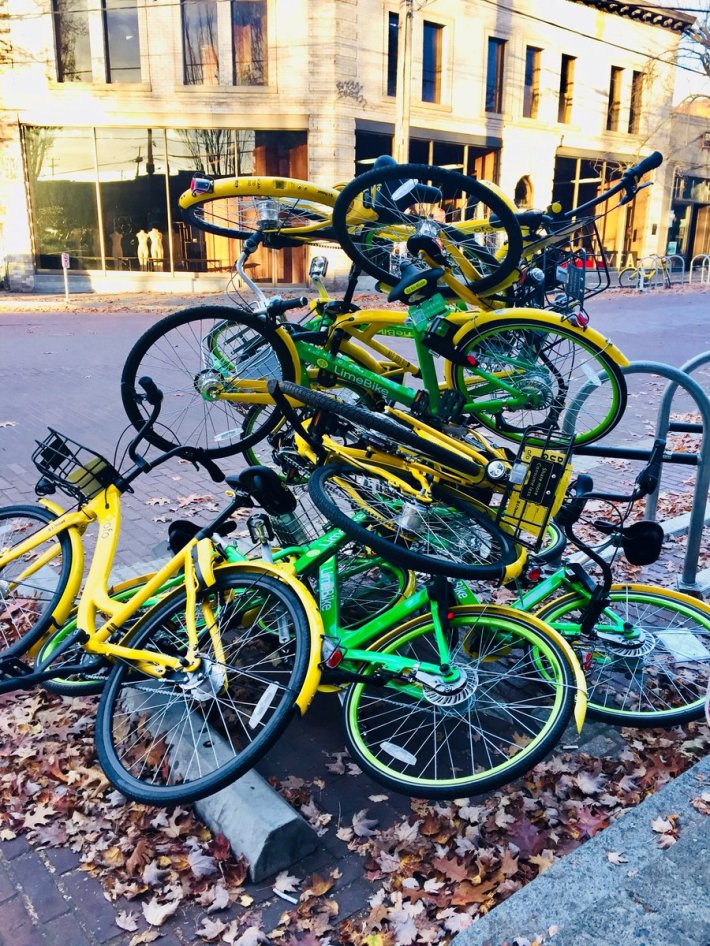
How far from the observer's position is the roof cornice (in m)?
28.5

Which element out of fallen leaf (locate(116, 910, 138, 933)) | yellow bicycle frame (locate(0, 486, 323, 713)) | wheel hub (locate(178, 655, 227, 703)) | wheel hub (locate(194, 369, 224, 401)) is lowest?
fallen leaf (locate(116, 910, 138, 933))

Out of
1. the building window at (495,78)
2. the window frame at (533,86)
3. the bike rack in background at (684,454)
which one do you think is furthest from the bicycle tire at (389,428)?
the window frame at (533,86)

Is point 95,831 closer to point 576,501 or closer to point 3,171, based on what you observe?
point 576,501

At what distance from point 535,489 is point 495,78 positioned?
87.4 ft

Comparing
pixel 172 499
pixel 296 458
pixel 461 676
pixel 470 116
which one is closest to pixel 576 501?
pixel 461 676

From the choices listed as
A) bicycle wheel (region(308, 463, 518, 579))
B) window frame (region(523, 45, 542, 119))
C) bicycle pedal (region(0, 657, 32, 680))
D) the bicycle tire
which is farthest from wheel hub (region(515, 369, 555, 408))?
window frame (region(523, 45, 542, 119))

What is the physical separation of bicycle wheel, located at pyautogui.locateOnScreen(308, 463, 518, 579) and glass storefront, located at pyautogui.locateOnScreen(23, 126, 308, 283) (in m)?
19.4

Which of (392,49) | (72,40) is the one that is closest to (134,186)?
(72,40)

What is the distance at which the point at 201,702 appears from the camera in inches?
131

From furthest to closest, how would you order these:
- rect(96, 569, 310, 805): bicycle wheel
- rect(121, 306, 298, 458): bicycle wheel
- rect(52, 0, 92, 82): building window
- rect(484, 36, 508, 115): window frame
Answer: rect(484, 36, 508, 115): window frame < rect(52, 0, 92, 82): building window < rect(121, 306, 298, 458): bicycle wheel < rect(96, 569, 310, 805): bicycle wheel

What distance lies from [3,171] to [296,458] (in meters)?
21.5

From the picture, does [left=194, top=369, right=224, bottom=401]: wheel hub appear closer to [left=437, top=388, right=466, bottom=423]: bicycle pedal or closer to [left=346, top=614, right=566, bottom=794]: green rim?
[left=437, top=388, right=466, bottom=423]: bicycle pedal

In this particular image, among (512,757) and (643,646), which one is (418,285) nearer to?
(643,646)

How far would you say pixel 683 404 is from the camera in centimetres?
1029
